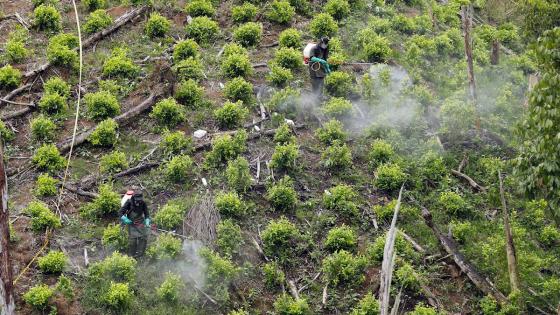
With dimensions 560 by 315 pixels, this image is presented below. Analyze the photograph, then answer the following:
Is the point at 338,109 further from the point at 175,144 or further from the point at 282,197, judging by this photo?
the point at 175,144

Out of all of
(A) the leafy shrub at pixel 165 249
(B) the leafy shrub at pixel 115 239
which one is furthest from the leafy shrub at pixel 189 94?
(A) the leafy shrub at pixel 165 249

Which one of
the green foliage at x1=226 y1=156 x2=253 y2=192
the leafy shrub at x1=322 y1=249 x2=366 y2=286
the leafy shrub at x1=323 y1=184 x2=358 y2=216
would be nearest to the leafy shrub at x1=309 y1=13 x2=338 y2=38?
the leafy shrub at x1=323 y1=184 x2=358 y2=216

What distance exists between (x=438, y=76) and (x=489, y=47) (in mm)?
3179

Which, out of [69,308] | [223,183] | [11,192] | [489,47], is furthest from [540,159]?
[489,47]

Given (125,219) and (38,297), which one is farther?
(125,219)

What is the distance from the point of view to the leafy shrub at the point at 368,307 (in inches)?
484

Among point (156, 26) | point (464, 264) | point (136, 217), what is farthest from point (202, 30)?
point (464, 264)

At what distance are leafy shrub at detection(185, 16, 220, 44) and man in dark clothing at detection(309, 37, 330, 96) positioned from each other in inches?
138

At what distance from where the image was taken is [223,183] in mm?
14898

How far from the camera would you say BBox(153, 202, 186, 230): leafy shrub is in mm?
13562

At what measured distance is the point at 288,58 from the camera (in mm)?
18531

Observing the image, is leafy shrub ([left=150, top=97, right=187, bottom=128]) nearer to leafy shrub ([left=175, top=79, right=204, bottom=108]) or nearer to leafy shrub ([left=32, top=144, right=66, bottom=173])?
leafy shrub ([left=175, top=79, right=204, bottom=108])

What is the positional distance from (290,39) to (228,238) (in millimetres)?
7545

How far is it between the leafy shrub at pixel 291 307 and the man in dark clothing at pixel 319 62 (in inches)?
247
